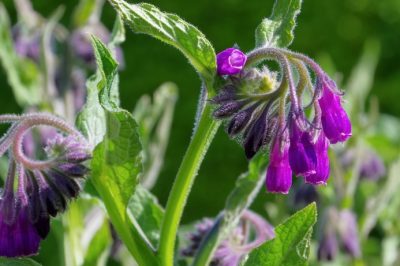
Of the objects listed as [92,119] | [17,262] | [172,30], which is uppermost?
[172,30]

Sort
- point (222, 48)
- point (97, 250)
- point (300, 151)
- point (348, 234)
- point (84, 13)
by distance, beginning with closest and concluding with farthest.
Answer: point (300, 151)
point (97, 250)
point (348, 234)
point (84, 13)
point (222, 48)

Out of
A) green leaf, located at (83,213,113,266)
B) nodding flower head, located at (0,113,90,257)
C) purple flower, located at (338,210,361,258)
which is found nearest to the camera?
nodding flower head, located at (0,113,90,257)

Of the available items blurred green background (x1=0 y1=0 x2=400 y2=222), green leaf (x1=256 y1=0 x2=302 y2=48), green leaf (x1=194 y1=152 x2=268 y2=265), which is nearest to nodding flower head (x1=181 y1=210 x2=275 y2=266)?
green leaf (x1=194 y1=152 x2=268 y2=265)

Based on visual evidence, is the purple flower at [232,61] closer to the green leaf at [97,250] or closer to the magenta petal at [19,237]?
the magenta petal at [19,237]

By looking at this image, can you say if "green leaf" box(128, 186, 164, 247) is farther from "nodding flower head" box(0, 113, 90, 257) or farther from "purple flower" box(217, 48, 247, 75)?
"purple flower" box(217, 48, 247, 75)

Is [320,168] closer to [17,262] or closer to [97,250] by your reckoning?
[17,262]

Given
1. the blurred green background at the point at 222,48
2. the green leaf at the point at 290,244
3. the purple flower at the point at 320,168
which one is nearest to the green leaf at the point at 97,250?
the green leaf at the point at 290,244

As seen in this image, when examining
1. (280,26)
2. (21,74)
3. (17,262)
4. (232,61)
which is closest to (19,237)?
(17,262)
